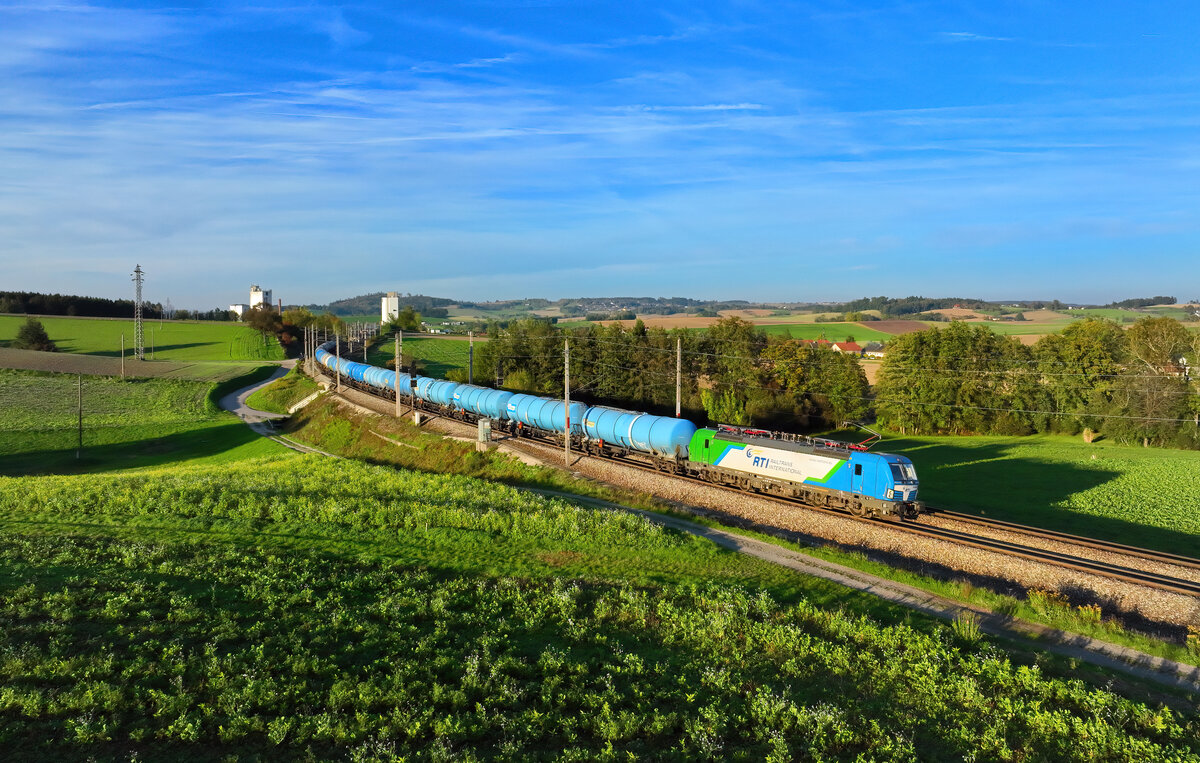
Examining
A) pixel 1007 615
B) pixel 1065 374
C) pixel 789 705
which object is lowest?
pixel 1007 615

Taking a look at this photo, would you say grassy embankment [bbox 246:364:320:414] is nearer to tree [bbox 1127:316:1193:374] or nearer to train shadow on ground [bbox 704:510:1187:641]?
train shadow on ground [bbox 704:510:1187:641]

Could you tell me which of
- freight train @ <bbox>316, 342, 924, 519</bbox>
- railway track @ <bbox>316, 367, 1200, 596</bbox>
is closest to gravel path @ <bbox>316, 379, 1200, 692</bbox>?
railway track @ <bbox>316, 367, 1200, 596</bbox>

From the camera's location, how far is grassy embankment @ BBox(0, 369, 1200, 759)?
10.6 meters

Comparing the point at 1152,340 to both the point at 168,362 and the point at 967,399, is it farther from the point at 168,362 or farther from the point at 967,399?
the point at 168,362

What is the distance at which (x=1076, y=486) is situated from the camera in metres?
38.9

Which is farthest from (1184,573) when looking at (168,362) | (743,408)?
(168,362)

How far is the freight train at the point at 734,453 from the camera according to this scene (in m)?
27.6

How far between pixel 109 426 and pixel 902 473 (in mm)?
66371

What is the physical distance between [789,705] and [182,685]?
10.5 meters

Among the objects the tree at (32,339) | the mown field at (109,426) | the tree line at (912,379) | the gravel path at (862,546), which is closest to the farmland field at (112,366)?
the tree at (32,339)

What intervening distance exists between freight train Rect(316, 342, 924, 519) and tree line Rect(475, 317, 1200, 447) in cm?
1914

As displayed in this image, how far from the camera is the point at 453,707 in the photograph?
11.4m

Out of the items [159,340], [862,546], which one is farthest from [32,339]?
[862,546]

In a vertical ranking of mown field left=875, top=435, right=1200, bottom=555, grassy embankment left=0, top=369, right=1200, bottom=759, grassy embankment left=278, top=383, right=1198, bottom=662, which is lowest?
mown field left=875, top=435, right=1200, bottom=555
